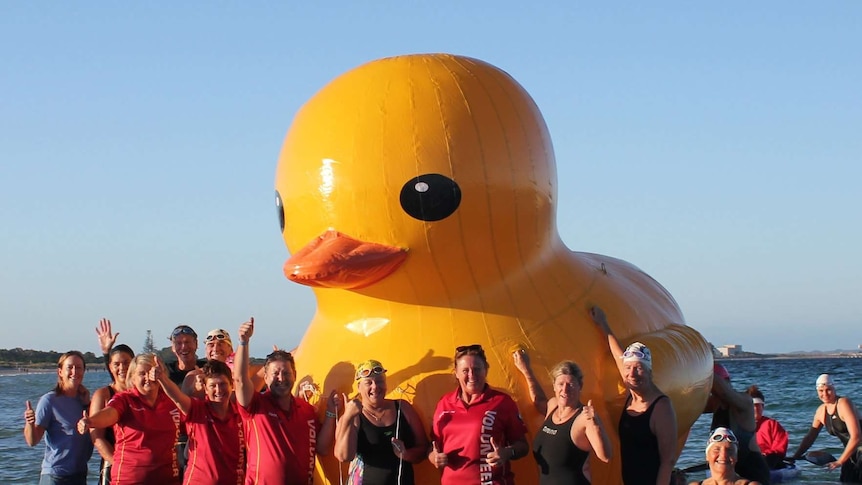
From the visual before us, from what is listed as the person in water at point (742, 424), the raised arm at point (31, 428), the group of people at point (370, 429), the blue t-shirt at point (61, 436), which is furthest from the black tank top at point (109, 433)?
the person in water at point (742, 424)

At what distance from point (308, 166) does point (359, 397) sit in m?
1.38

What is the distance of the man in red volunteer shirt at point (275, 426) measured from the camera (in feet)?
19.1

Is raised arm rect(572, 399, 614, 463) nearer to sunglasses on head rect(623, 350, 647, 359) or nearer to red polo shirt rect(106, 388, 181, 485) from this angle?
sunglasses on head rect(623, 350, 647, 359)

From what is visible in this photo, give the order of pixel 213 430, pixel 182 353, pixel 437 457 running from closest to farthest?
pixel 437 457, pixel 213 430, pixel 182 353

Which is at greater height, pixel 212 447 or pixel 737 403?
pixel 737 403

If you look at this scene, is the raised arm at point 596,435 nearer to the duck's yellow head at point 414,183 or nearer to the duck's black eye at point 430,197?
the duck's yellow head at point 414,183

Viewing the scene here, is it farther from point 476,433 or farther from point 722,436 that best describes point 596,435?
point 722,436

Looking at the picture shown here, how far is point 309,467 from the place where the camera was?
5945 mm

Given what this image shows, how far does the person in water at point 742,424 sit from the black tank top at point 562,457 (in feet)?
8.24

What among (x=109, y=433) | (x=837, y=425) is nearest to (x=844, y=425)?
(x=837, y=425)

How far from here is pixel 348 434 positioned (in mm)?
5680

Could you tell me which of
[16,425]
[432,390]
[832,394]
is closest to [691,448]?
[832,394]

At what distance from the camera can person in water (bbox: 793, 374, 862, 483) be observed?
28.9 ft

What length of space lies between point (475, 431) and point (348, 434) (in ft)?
2.15
